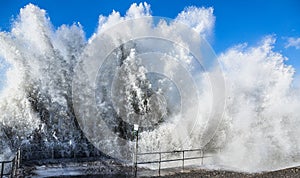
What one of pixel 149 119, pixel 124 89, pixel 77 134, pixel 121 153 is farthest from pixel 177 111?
pixel 77 134

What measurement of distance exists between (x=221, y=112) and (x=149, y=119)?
7.02 meters

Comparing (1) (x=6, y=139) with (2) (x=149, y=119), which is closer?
(1) (x=6, y=139)

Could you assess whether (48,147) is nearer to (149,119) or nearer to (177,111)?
(149,119)

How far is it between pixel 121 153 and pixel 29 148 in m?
7.01

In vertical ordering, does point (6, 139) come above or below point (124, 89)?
below

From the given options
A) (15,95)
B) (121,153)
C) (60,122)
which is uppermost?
(15,95)

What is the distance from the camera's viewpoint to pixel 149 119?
27594 millimetres

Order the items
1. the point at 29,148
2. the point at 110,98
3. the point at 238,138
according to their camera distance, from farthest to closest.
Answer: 1. the point at 110,98
2. the point at 238,138
3. the point at 29,148

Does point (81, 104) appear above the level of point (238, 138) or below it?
above

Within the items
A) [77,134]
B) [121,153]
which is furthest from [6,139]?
[121,153]

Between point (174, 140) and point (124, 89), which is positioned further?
point (124, 89)

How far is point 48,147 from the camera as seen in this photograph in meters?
21.7

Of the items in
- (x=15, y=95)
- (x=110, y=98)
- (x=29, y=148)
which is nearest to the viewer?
(x=29, y=148)

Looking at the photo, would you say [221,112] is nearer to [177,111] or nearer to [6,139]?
Answer: [177,111]
